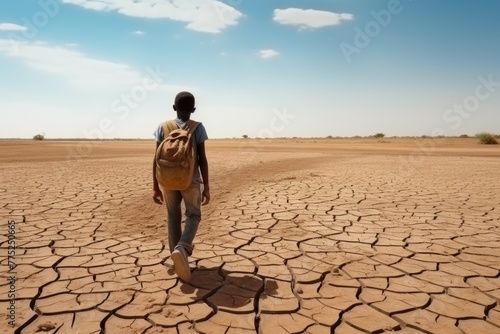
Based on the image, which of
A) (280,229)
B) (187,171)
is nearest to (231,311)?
(187,171)

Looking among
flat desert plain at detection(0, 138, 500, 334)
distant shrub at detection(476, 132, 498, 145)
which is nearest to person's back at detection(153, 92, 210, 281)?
flat desert plain at detection(0, 138, 500, 334)

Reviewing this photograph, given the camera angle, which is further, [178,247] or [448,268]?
[448,268]

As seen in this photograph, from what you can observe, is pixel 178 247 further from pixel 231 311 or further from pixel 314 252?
pixel 314 252

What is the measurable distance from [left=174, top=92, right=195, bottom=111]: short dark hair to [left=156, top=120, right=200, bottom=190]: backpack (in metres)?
0.18

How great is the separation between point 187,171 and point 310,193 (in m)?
4.00

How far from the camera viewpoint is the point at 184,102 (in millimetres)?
2096

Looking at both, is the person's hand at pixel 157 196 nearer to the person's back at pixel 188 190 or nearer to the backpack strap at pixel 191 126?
the person's back at pixel 188 190

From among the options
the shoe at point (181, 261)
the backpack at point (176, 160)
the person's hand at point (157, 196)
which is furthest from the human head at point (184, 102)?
the shoe at point (181, 261)

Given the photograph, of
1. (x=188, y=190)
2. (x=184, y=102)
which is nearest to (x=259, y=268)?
(x=188, y=190)

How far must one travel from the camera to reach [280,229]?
11.5 ft

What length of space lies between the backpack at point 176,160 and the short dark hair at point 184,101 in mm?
178
